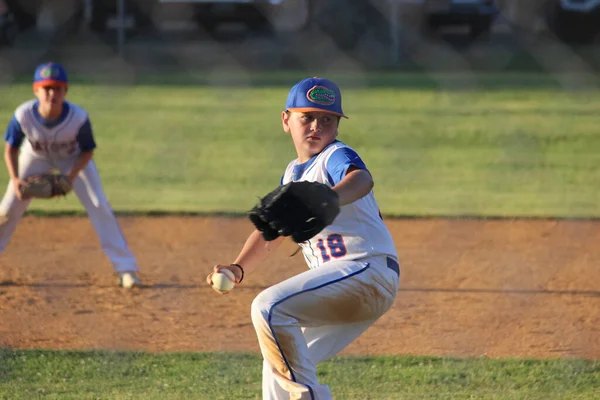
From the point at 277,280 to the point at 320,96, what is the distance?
10.2 feet

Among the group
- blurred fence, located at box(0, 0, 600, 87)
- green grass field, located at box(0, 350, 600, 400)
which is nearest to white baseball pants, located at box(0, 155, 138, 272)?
green grass field, located at box(0, 350, 600, 400)

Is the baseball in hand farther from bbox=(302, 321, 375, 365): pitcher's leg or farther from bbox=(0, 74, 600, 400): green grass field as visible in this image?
bbox=(0, 74, 600, 400): green grass field

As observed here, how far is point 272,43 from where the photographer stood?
1878 centimetres

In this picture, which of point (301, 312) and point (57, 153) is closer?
point (301, 312)

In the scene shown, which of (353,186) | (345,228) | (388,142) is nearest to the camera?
(353,186)

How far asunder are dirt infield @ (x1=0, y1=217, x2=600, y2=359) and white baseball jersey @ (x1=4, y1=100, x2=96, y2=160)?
35.2 inches

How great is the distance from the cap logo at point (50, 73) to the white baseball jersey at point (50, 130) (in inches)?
10.3

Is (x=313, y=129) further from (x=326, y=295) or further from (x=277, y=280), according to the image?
(x=277, y=280)

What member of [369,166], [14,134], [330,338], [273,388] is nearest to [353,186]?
[330,338]

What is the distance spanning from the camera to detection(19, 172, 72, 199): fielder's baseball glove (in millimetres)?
5684

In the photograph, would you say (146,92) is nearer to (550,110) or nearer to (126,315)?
(550,110)

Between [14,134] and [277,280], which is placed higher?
[14,134]

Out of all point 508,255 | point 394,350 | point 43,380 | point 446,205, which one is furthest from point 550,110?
point 43,380

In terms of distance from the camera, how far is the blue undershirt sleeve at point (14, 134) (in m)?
5.76
